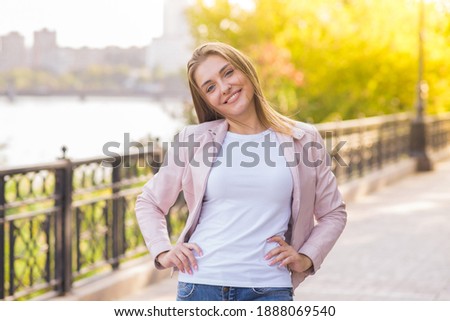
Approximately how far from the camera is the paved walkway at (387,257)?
7.94 meters

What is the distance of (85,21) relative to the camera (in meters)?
26.5

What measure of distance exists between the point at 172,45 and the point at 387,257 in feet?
57.2

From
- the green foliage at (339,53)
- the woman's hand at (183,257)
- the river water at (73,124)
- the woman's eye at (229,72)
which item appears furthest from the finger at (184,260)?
the green foliage at (339,53)

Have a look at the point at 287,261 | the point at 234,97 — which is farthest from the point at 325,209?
the point at 234,97

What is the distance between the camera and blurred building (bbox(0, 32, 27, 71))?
15.3m

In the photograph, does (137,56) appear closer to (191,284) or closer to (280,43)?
(280,43)

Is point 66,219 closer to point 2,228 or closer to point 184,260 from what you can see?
point 2,228

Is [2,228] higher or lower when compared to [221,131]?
lower

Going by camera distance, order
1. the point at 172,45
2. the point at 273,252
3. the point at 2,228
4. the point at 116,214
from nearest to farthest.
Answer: the point at 273,252, the point at 2,228, the point at 116,214, the point at 172,45

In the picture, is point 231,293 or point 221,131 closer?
point 231,293

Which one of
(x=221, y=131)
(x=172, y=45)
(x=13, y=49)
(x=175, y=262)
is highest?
(x=172, y=45)

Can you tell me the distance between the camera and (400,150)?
1997 cm

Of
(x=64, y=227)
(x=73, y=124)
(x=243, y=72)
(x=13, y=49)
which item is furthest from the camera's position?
(x=73, y=124)

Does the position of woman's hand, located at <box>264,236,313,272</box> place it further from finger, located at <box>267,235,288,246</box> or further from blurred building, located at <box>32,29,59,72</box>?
blurred building, located at <box>32,29,59,72</box>
